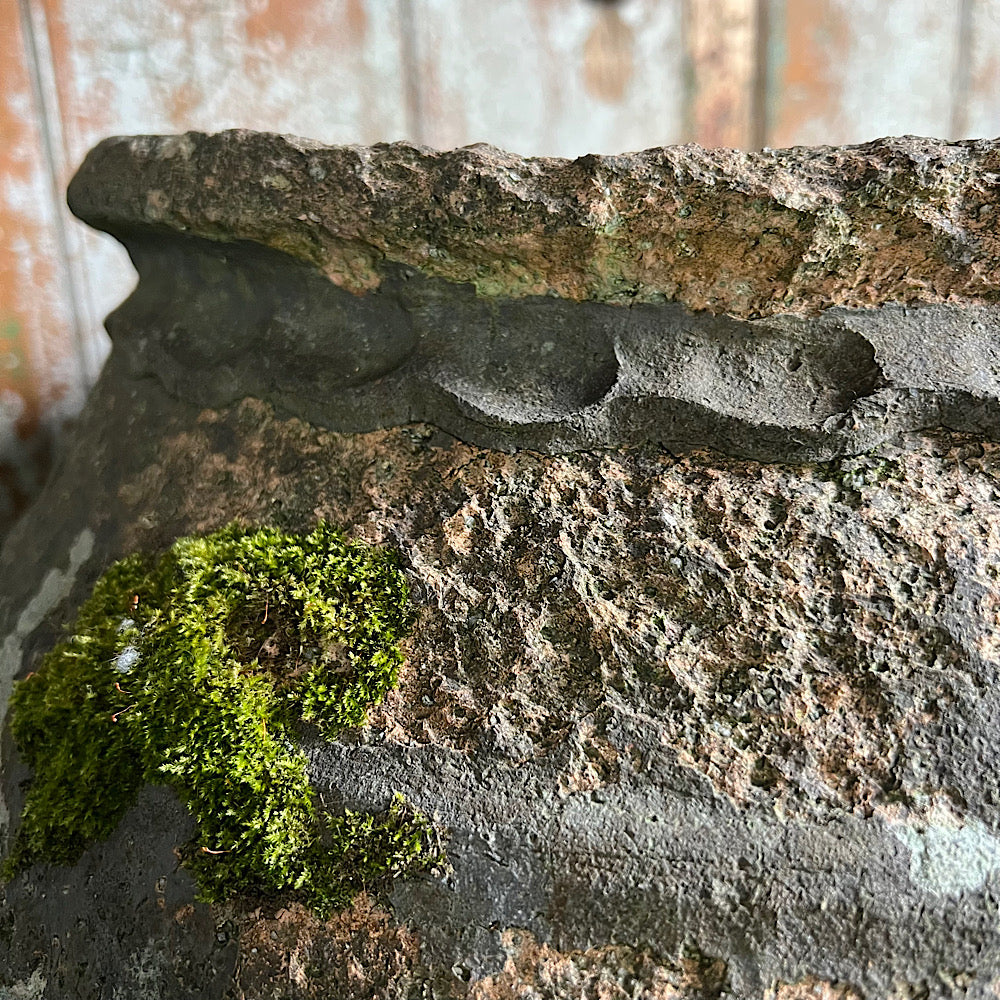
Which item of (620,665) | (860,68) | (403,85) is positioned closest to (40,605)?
(620,665)

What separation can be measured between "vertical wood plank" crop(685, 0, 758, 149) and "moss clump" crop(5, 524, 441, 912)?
7.12 ft

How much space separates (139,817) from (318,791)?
163 mm

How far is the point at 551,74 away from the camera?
2.26 m

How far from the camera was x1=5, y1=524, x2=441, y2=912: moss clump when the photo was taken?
0.67 m

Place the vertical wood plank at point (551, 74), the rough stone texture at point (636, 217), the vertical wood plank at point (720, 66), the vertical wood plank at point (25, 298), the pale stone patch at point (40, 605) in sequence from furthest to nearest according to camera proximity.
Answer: the vertical wood plank at point (720, 66)
the vertical wood plank at point (551, 74)
the vertical wood plank at point (25, 298)
the pale stone patch at point (40, 605)
the rough stone texture at point (636, 217)

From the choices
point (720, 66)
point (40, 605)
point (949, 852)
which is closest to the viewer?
point (949, 852)

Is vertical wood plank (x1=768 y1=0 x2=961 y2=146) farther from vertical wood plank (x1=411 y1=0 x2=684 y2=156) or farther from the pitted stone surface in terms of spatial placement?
the pitted stone surface

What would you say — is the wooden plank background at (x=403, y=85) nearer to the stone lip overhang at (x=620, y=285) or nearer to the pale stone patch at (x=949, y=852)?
the stone lip overhang at (x=620, y=285)

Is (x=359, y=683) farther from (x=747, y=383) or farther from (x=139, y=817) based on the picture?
(x=747, y=383)

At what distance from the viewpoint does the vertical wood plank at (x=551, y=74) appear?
2031 millimetres

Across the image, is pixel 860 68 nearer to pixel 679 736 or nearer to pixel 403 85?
pixel 403 85

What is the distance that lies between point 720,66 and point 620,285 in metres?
2.08

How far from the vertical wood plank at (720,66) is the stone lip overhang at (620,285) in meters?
1.93

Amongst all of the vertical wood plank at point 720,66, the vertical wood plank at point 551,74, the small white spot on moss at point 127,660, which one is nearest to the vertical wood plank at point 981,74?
the vertical wood plank at point 720,66
